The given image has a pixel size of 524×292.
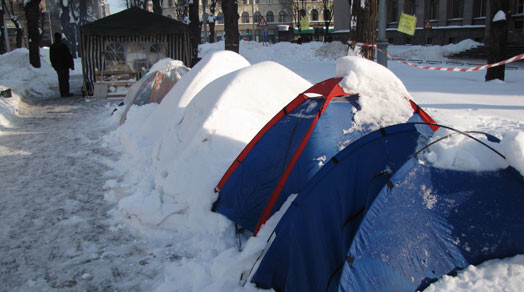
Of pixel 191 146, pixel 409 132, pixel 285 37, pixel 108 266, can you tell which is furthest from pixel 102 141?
pixel 285 37

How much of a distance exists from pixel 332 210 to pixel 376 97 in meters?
1.27

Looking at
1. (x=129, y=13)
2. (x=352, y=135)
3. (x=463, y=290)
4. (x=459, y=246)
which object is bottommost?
(x=463, y=290)

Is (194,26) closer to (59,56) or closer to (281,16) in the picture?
(59,56)

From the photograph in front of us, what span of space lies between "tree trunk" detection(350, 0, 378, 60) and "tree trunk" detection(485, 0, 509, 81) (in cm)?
624

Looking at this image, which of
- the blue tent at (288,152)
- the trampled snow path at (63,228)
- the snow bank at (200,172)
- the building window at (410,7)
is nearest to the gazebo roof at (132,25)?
the trampled snow path at (63,228)

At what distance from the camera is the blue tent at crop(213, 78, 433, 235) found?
Answer: 3904mm

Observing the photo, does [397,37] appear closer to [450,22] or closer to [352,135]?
[450,22]

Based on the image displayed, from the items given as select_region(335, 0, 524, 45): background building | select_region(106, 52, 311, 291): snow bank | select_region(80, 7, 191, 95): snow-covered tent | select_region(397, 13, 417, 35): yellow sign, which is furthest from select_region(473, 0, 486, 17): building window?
select_region(106, 52, 311, 291): snow bank

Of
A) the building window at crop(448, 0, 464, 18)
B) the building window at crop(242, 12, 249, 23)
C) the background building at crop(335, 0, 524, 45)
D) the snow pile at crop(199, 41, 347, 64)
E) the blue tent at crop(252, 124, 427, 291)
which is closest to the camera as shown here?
the blue tent at crop(252, 124, 427, 291)

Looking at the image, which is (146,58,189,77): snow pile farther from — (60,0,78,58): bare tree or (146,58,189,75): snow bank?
(60,0,78,58): bare tree

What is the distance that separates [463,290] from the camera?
2703 mm

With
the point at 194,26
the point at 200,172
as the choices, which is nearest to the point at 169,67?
the point at 200,172

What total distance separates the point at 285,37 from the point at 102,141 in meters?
39.9

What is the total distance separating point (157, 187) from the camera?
5426 mm
